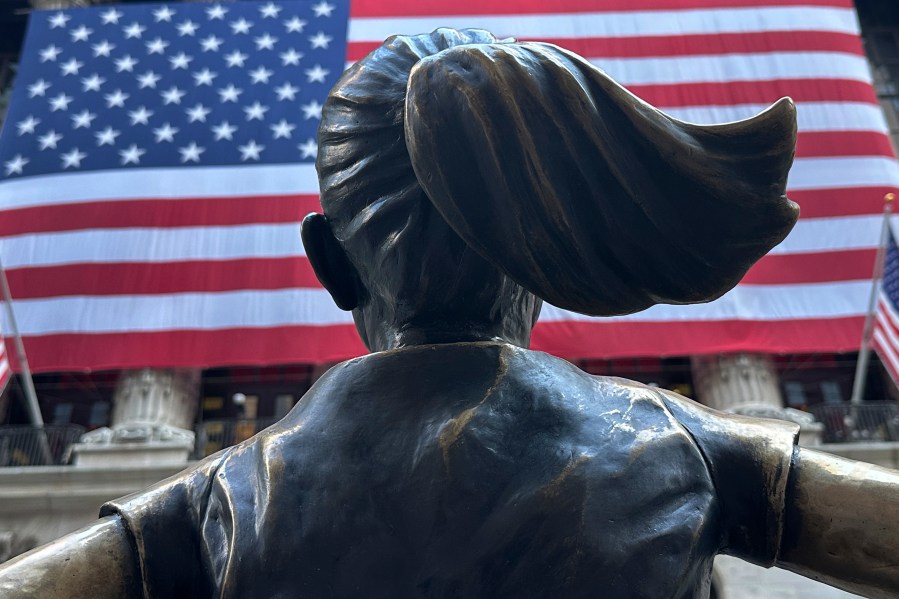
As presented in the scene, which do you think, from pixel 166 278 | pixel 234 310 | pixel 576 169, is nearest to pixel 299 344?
pixel 234 310

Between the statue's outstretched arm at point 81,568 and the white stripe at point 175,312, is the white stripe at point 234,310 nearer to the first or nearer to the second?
the white stripe at point 175,312

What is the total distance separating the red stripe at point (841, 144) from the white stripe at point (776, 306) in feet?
6.41

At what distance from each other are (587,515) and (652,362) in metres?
14.7

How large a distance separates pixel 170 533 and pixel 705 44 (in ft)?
42.1

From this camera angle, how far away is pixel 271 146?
483 inches

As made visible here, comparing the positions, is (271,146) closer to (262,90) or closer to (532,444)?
(262,90)

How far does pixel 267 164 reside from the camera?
473 inches

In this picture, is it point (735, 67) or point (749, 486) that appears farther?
point (735, 67)

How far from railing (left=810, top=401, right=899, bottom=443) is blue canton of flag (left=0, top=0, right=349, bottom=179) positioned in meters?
8.35

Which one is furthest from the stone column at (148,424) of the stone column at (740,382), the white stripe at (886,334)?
the white stripe at (886,334)

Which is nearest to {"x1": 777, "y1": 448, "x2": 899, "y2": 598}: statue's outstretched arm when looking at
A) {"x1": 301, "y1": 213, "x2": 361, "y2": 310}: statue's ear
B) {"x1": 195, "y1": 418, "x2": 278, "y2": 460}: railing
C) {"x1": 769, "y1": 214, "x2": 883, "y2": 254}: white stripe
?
{"x1": 301, "y1": 213, "x2": 361, "y2": 310}: statue's ear

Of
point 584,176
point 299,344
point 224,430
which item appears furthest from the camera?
point 224,430

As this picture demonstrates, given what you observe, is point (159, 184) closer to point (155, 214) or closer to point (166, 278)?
point (155, 214)

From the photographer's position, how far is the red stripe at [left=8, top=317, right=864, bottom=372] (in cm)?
1063
